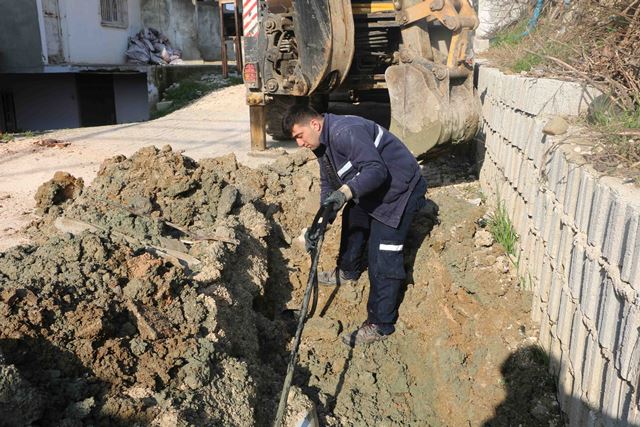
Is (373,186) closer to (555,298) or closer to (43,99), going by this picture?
(555,298)

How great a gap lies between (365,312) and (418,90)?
200 centimetres

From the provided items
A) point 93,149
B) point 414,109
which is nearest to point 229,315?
point 414,109

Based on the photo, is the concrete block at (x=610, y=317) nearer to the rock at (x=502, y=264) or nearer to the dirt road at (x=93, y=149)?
the rock at (x=502, y=264)

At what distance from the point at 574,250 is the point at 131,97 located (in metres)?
15.7

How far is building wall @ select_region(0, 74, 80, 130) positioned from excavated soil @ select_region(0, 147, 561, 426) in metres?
11.6

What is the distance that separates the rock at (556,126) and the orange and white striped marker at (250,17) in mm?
3764

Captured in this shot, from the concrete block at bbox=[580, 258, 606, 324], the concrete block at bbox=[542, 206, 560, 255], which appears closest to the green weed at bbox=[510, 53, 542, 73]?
the concrete block at bbox=[542, 206, 560, 255]

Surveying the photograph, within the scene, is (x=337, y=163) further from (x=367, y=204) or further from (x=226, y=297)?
(x=226, y=297)

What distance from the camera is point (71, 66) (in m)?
14.6

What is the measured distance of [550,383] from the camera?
10.8 ft

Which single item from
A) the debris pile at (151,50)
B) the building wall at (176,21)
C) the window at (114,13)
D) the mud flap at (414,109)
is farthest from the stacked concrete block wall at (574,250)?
the building wall at (176,21)

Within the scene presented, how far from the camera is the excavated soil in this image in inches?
101

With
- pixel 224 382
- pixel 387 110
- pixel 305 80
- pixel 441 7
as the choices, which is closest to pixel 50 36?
pixel 387 110

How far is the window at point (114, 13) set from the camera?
53.1ft
